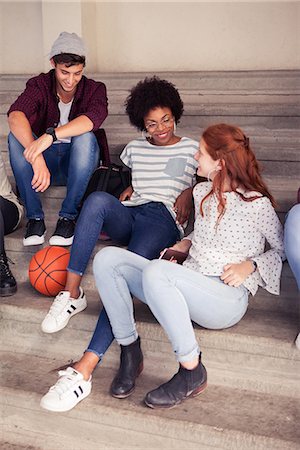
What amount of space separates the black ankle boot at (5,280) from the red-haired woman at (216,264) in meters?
0.76

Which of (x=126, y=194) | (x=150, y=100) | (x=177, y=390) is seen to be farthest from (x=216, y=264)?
(x=150, y=100)

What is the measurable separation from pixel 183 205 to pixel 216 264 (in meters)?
0.51

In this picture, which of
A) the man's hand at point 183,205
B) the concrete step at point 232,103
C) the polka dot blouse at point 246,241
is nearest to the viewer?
the polka dot blouse at point 246,241

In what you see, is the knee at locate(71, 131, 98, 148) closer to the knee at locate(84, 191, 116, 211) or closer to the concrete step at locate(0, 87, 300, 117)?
the knee at locate(84, 191, 116, 211)

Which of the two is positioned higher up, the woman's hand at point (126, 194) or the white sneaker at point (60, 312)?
the woman's hand at point (126, 194)

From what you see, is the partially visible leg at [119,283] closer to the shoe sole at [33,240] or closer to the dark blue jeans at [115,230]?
the dark blue jeans at [115,230]

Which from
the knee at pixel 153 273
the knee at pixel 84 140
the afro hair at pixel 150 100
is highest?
the afro hair at pixel 150 100

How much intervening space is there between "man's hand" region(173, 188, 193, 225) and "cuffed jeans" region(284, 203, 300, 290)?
596mm

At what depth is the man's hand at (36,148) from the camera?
2.98 m

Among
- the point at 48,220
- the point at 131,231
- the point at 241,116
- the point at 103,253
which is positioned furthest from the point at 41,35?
the point at 103,253

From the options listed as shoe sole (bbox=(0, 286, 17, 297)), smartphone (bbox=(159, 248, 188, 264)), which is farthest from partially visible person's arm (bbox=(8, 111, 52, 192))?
smartphone (bbox=(159, 248, 188, 264))

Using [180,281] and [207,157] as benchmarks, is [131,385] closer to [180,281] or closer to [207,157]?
[180,281]

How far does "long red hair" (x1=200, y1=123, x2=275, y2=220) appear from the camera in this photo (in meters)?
2.42

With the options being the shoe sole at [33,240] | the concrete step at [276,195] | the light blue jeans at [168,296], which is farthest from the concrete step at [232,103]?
the light blue jeans at [168,296]
